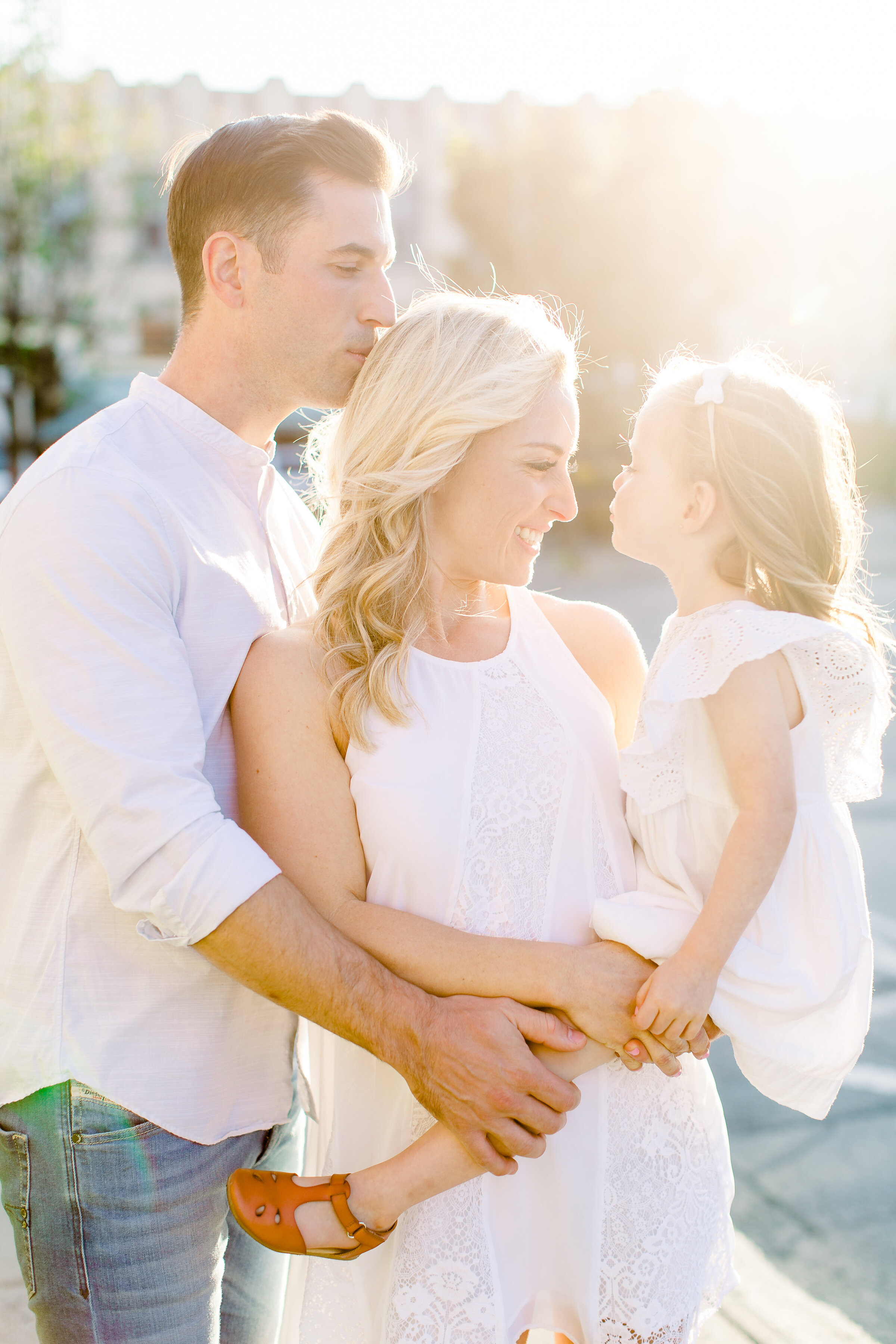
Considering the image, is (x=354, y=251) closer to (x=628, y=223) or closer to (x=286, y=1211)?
(x=286, y=1211)

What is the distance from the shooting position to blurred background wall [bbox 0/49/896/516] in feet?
58.0

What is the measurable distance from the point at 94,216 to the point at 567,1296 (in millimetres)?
19752

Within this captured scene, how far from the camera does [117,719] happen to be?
179 cm

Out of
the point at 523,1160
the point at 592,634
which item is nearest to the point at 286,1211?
the point at 523,1160

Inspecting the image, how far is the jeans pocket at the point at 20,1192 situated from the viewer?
1979 millimetres

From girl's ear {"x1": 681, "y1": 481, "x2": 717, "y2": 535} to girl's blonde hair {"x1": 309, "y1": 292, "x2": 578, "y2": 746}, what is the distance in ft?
1.20

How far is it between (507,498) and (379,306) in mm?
551

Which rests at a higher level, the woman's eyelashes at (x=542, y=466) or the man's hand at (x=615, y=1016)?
the woman's eyelashes at (x=542, y=466)

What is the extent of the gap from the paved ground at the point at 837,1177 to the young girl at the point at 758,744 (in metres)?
1.47

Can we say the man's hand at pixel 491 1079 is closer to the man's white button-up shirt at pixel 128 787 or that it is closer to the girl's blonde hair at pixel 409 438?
the man's white button-up shirt at pixel 128 787

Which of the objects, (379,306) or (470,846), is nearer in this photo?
(470,846)

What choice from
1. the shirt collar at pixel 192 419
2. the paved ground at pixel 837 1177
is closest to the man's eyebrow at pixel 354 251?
the shirt collar at pixel 192 419

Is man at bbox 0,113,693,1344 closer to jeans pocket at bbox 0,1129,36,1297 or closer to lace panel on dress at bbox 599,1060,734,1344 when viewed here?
jeans pocket at bbox 0,1129,36,1297

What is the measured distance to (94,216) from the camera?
1853 centimetres
